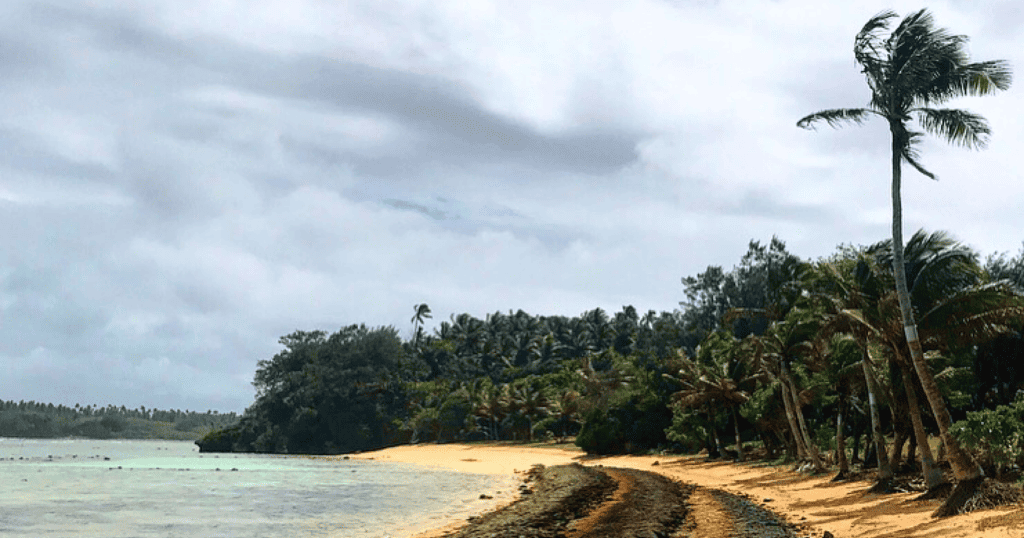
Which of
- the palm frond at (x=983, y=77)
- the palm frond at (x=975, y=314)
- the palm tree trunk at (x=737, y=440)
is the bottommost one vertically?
the palm tree trunk at (x=737, y=440)

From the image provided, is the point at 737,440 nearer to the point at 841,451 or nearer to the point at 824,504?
the point at 841,451

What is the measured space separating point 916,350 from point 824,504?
26.1 ft

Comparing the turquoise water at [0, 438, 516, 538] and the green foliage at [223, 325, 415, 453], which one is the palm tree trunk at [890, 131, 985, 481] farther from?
the green foliage at [223, 325, 415, 453]

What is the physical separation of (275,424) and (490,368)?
38019 mm

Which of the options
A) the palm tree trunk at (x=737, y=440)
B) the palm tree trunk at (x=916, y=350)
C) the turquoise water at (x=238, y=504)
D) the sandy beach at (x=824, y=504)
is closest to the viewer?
the sandy beach at (x=824, y=504)

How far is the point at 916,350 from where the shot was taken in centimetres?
2186

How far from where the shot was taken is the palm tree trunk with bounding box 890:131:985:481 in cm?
2052

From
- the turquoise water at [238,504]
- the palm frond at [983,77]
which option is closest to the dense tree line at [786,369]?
the palm frond at [983,77]

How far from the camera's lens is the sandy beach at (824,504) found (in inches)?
690

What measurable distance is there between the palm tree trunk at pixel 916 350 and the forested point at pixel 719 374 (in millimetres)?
2058

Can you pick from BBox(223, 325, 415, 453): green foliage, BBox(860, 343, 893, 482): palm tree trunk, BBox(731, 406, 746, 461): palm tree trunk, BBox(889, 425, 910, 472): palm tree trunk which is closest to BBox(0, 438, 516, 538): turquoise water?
BBox(860, 343, 893, 482): palm tree trunk

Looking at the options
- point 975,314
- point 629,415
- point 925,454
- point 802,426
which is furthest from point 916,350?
point 629,415

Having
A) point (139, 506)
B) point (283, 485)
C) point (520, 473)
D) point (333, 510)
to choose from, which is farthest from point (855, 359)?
point (283, 485)

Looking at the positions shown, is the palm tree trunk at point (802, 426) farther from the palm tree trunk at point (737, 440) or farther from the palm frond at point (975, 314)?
the palm frond at point (975, 314)
